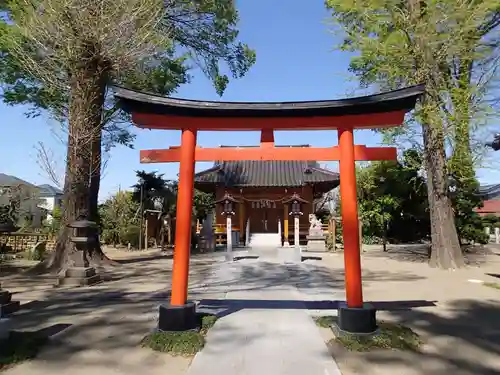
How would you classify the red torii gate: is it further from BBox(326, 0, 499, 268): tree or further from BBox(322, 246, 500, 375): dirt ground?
BBox(326, 0, 499, 268): tree

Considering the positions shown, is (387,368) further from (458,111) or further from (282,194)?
(282,194)

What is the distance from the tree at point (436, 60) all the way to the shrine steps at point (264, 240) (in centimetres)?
988

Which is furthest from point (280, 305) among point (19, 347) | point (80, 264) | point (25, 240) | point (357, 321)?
point (25, 240)

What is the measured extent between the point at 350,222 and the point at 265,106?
78.3 inches

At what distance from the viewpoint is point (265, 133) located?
5508 millimetres

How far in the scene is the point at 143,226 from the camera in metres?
22.5

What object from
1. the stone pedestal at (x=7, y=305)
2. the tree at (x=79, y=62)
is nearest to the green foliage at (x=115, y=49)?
the tree at (x=79, y=62)

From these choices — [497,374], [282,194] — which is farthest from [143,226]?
[497,374]

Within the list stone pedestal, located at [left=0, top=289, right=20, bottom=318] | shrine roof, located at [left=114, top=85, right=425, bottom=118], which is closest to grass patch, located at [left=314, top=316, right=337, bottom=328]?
shrine roof, located at [left=114, top=85, right=425, bottom=118]

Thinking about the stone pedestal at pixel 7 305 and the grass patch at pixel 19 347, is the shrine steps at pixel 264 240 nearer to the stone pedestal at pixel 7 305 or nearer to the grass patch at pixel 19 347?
the stone pedestal at pixel 7 305

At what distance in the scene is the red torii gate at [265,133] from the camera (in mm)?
5051

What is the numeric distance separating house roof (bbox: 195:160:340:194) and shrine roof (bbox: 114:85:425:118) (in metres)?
17.1

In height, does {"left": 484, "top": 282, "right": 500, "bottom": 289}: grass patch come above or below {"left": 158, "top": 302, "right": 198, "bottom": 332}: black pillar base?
below

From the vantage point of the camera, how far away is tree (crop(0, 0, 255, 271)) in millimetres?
9523
